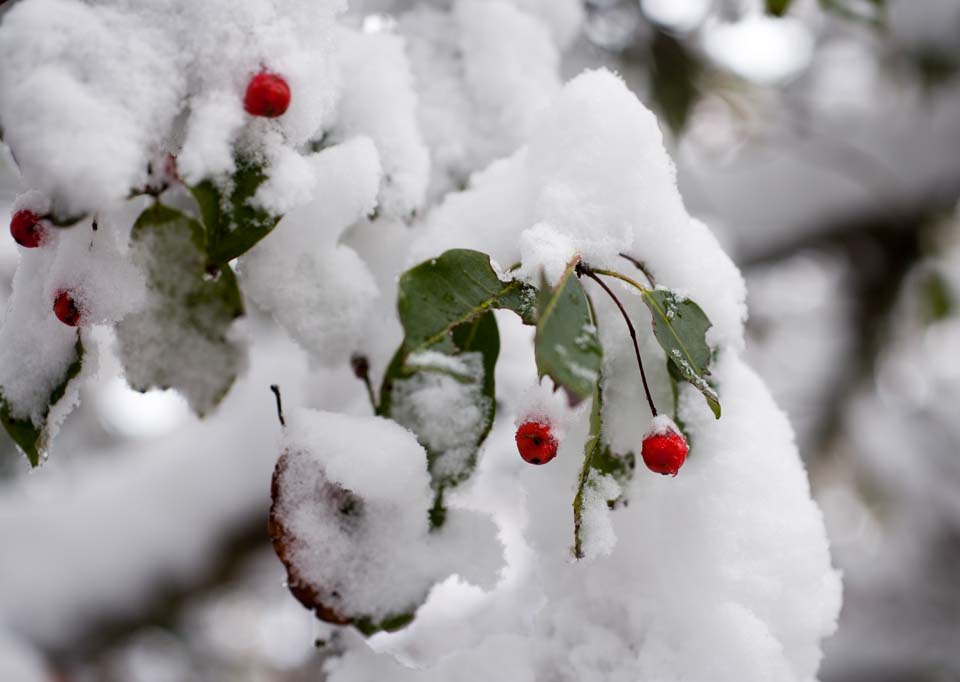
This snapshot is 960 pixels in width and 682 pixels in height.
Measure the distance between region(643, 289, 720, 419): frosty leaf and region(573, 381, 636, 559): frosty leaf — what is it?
0.06 metres

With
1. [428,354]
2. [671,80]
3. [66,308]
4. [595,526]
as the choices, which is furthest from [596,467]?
[671,80]

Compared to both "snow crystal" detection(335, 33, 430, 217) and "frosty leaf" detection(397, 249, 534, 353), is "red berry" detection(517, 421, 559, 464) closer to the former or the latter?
"frosty leaf" detection(397, 249, 534, 353)

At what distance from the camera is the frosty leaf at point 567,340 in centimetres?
48

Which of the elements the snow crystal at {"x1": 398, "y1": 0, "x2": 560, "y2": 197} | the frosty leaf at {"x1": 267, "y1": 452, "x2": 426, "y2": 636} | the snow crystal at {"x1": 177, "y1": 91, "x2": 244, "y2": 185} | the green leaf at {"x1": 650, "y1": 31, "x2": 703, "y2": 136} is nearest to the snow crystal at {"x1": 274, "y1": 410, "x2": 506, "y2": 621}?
the frosty leaf at {"x1": 267, "y1": 452, "x2": 426, "y2": 636}

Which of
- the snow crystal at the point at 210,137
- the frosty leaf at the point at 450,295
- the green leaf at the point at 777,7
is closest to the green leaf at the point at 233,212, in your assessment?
the snow crystal at the point at 210,137

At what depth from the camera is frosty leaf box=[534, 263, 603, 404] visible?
484 mm

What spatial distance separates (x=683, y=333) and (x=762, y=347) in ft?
8.23

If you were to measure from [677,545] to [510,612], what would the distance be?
309 mm

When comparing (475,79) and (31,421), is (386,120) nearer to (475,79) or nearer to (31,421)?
(475,79)

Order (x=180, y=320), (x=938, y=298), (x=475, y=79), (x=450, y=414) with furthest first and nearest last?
(x=938, y=298) → (x=475, y=79) → (x=180, y=320) → (x=450, y=414)

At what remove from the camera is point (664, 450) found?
0.62 meters

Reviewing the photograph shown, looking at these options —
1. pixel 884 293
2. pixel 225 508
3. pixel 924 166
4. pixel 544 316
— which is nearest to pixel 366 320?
pixel 544 316

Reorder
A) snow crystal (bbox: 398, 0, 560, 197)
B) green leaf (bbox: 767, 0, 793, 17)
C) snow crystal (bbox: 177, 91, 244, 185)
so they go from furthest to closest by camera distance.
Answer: green leaf (bbox: 767, 0, 793, 17) → snow crystal (bbox: 398, 0, 560, 197) → snow crystal (bbox: 177, 91, 244, 185)

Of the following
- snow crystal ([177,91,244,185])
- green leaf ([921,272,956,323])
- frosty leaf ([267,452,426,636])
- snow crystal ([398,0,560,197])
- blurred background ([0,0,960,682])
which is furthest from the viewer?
green leaf ([921,272,956,323])
